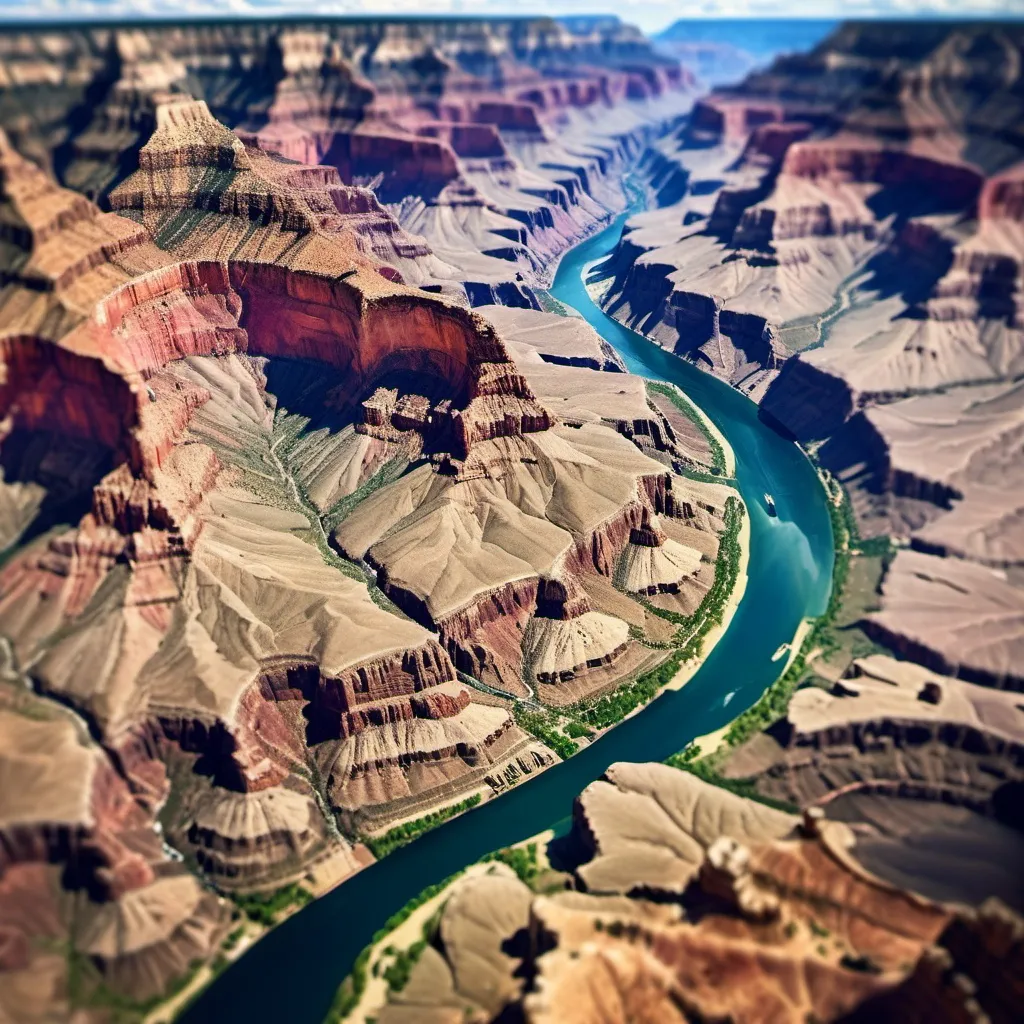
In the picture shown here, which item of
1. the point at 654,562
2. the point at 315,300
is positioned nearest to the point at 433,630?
the point at 654,562

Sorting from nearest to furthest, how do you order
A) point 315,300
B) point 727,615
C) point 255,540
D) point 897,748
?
point 897,748 < point 255,540 < point 727,615 < point 315,300

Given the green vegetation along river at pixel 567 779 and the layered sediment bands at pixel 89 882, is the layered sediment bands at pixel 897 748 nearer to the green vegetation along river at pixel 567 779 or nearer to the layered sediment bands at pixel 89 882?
the green vegetation along river at pixel 567 779

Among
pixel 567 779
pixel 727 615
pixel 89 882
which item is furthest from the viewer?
pixel 727 615

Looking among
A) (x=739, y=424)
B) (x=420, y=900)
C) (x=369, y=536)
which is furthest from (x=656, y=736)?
(x=739, y=424)

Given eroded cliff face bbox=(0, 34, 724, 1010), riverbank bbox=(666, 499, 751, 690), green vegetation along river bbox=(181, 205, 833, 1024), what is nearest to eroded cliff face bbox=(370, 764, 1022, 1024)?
green vegetation along river bbox=(181, 205, 833, 1024)

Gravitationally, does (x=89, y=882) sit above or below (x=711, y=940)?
below

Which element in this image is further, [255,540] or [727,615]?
[727,615]

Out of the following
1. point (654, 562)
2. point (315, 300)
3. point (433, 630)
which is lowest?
point (433, 630)

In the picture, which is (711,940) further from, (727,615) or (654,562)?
(654,562)
